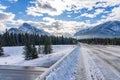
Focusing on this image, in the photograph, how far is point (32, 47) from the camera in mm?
Result: 67562

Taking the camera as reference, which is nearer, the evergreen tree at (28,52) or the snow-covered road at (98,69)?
the snow-covered road at (98,69)

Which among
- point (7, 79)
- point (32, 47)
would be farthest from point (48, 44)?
point (7, 79)

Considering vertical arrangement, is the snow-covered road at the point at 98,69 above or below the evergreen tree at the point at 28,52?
above

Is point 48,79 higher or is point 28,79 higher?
point 48,79

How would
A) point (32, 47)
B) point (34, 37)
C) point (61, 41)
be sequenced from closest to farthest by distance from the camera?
point (32, 47) < point (34, 37) < point (61, 41)

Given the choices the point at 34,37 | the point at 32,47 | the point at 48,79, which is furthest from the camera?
the point at 34,37

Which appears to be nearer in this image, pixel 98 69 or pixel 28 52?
pixel 98 69

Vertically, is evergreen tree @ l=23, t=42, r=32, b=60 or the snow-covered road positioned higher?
the snow-covered road

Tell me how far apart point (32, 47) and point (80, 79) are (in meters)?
58.7

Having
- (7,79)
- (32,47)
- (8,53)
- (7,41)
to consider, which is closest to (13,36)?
(7,41)

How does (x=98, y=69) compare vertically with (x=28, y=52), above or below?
above

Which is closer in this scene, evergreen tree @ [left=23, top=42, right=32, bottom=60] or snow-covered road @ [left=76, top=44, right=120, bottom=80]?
snow-covered road @ [left=76, top=44, right=120, bottom=80]

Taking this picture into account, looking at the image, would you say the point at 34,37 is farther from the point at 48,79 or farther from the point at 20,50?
the point at 48,79

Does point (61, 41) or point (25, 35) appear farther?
point (61, 41)
